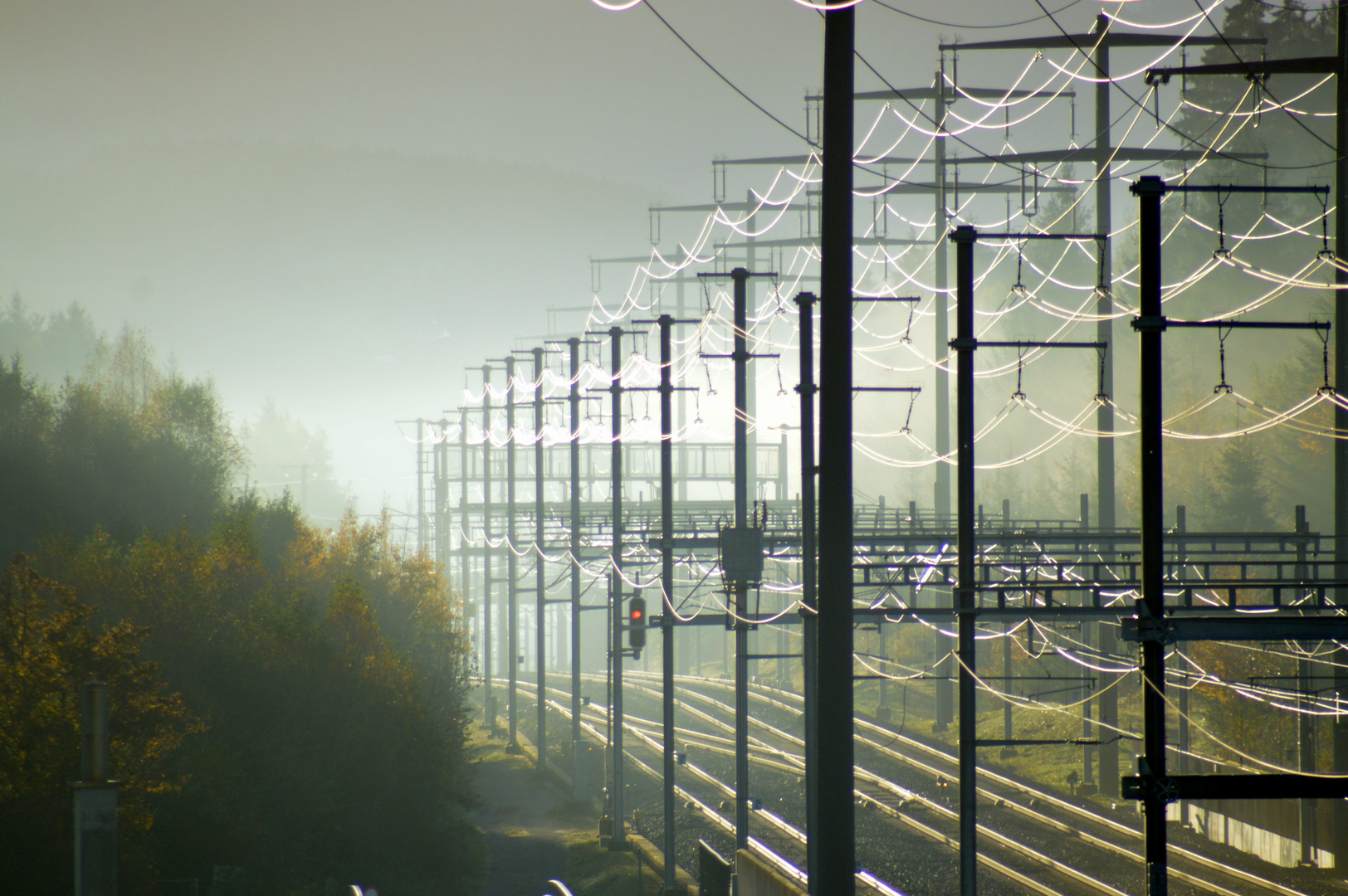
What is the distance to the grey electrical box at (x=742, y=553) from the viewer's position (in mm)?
15133

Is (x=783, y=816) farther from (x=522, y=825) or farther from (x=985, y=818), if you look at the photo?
(x=522, y=825)

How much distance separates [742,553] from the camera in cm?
1524

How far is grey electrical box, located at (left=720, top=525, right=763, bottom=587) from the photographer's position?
1513 centimetres

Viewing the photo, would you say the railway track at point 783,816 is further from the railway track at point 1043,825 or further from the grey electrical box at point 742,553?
the grey electrical box at point 742,553

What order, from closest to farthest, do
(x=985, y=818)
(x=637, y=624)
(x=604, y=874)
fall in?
(x=637, y=624)
(x=604, y=874)
(x=985, y=818)

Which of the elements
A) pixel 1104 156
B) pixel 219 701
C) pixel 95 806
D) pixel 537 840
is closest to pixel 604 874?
pixel 537 840

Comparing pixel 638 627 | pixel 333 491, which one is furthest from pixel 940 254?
pixel 333 491

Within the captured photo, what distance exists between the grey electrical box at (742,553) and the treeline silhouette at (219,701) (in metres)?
9.42

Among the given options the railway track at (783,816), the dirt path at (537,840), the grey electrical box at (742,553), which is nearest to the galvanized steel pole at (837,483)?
the railway track at (783,816)

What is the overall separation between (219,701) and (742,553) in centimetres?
1283

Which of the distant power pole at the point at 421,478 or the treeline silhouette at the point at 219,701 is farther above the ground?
the distant power pole at the point at 421,478

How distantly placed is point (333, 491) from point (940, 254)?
141994 mm

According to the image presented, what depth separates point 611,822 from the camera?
21.7 m

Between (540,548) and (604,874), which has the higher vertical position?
(540,548)
